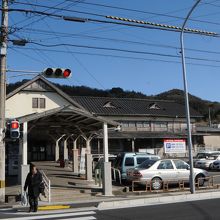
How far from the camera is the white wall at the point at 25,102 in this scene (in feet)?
135

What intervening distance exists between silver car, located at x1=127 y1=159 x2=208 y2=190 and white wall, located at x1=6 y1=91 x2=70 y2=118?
69.7 feet

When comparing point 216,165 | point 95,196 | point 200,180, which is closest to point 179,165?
point 200,180

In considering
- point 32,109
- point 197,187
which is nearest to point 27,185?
point 197,187

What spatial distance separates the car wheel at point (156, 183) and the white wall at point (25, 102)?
22.5 metres

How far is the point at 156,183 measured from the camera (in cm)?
2189

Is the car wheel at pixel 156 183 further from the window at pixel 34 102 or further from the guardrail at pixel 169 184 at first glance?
the window at pixel 34 102

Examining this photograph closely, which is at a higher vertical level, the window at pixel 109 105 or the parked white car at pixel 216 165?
the window at pixel 109 105

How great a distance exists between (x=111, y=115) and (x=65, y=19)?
45.5 m

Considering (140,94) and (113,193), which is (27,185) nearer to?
(113,193)

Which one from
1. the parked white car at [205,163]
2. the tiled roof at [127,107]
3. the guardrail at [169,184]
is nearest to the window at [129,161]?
the guardrail at [169,184]

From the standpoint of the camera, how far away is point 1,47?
18.4 meters

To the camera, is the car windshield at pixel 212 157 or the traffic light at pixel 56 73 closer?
the traffic light at pixel 56 73

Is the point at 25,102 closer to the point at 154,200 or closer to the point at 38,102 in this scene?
the point at 38,102

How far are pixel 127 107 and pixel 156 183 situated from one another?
43062mm
